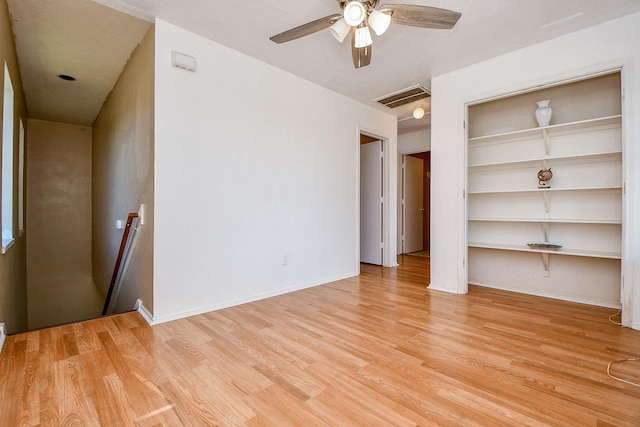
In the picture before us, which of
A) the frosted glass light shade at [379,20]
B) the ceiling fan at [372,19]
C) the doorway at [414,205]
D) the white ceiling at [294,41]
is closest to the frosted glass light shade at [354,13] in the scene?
the ceiling fan at [372,19]

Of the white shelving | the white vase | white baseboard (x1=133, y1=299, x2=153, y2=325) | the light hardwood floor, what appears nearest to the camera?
the light hardwood floor

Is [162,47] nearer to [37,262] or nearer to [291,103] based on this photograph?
[291,103]

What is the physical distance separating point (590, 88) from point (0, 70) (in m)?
5.29

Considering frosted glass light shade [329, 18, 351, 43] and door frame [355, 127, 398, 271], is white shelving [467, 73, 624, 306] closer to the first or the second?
door frame [355, 127, 398, 271]

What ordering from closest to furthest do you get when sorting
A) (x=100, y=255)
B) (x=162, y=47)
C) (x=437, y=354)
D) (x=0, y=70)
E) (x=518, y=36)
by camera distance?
(x=437, y=354)
(x=0, y=70)
(x=162, y=47)
(x=518, y=36)
(x=100, y=255)

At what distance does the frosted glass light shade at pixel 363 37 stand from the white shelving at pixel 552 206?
2054 mm

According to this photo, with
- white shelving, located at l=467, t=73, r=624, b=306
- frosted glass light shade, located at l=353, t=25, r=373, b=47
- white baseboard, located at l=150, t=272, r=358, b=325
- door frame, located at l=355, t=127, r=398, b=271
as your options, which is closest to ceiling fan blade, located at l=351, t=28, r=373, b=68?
frosted glass light shade, located at l=353, t=25, r=373, b=47

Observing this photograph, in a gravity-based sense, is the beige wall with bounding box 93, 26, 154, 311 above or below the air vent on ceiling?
below

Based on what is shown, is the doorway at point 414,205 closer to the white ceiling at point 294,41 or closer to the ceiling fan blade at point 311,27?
the white ceiling at point 294,41

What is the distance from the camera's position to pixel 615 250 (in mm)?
2945

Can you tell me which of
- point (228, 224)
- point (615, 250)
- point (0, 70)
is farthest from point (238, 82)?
point (615, 250)

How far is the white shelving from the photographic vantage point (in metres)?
2.94

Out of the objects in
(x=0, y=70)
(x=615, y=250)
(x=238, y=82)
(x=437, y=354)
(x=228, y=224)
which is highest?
(x=238, y=82)

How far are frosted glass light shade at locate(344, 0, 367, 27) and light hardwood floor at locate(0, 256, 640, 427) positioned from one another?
214 cm
